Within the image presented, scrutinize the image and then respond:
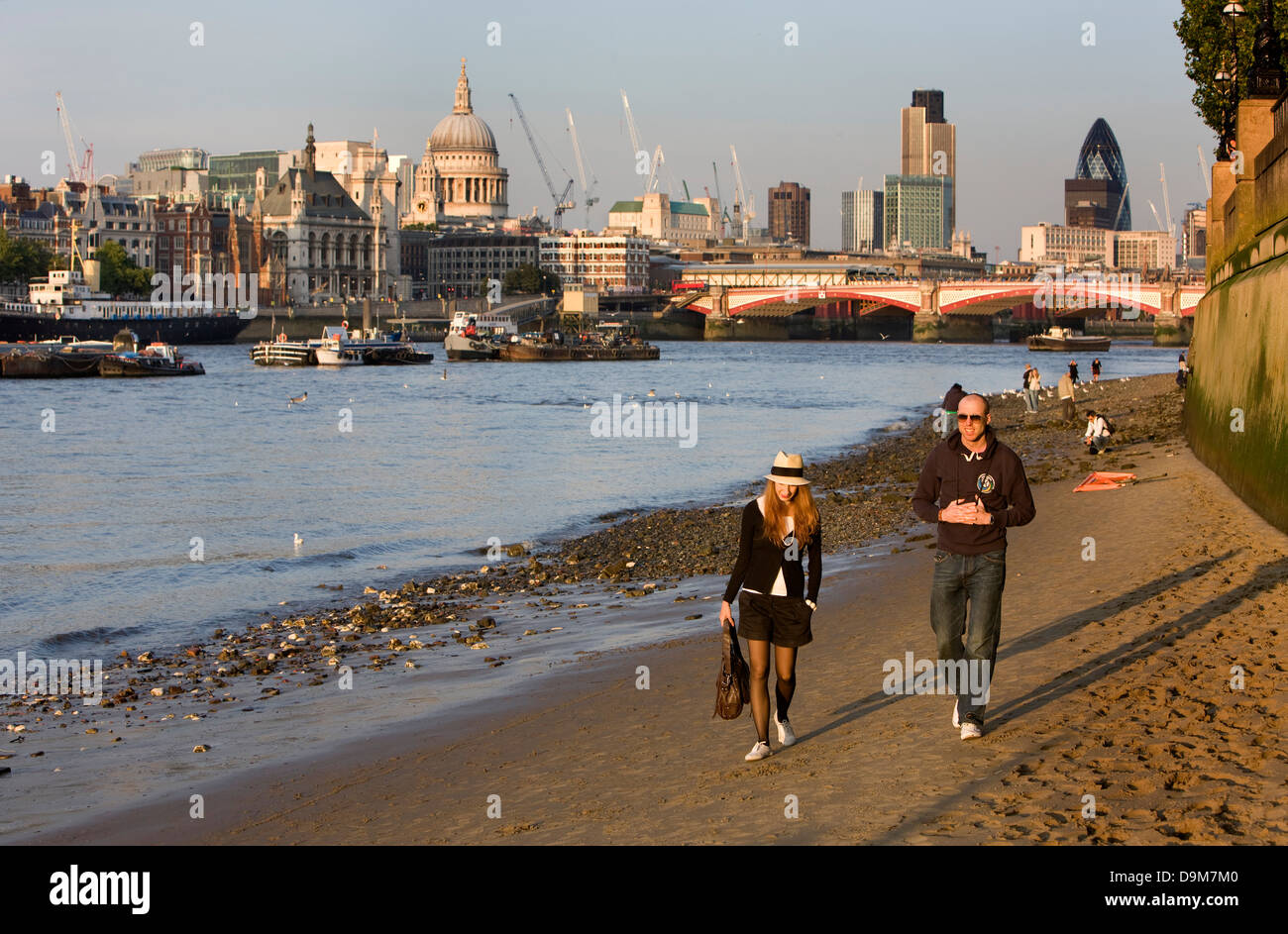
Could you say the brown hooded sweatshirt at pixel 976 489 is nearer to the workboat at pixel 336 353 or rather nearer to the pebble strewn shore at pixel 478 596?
the pebble strewn shore at pixel 478 596

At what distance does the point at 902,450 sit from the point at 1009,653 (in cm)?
2406

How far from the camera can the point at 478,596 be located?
17.0 metres

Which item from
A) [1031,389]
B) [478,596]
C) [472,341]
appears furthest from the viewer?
[472,341]

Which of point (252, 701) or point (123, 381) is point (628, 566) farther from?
point (123, 381)

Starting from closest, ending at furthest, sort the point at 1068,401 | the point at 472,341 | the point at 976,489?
the point at 976,489
the point at 1068,401
the point at 472,341

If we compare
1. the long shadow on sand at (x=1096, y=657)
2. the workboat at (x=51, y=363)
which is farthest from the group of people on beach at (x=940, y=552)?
the workboat at (x=51, y=363)

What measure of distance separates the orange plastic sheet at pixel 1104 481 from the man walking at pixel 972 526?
12.8 meters

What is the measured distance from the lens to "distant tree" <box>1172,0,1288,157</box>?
35812 millimetres

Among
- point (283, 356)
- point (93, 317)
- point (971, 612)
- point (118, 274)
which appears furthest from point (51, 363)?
point (971, 612)

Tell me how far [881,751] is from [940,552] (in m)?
1.19

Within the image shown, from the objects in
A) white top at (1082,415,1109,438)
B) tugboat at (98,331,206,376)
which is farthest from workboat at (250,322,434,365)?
white top at (1082,415,1109,438)

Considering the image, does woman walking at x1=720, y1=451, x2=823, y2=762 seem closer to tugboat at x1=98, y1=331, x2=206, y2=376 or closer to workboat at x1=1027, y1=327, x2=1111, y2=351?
tugboat at x1=98, y1=331, x2=206, y2=376

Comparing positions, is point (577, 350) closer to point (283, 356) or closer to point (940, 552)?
point (283, 356)

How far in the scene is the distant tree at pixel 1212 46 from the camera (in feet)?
117
